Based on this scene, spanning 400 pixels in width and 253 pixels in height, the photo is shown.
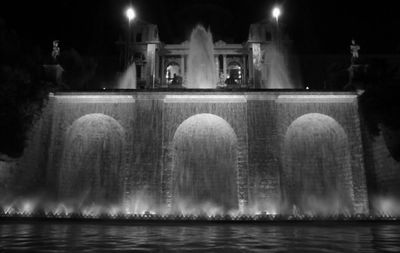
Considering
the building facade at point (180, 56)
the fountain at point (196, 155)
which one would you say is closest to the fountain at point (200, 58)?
the building facade at point (180, 56)

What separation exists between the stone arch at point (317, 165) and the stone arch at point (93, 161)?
10.3 meters

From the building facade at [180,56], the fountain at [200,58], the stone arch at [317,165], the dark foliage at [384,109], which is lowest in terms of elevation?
the stone arch at [317,165]

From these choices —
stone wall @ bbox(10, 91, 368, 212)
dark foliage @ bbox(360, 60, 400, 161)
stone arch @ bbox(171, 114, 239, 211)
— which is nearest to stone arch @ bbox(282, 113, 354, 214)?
stone wall @ bbox(10, 91, 368, 212)

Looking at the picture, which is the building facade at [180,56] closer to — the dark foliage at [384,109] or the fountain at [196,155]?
the fountain at [196,155]

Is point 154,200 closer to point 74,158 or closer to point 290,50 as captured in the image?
point 74,158

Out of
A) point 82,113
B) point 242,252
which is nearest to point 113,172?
point 82,113

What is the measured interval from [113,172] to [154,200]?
14.7 ft

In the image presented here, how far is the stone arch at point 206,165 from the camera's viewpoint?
24.6 m

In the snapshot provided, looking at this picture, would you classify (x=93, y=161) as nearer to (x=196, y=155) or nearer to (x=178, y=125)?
(x=178, y=125)

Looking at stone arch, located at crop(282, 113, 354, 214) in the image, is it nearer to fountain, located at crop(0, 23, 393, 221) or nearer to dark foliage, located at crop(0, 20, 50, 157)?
fountain, located at crop(0, 23, 393, 221)

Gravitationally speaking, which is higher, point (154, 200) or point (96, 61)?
point (96, 61)

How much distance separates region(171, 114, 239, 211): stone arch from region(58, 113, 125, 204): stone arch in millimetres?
3922

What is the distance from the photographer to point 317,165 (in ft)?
79.6

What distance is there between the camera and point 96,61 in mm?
42594
